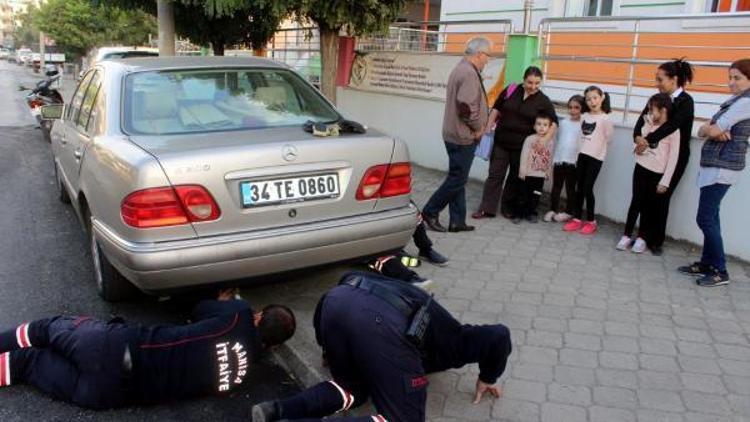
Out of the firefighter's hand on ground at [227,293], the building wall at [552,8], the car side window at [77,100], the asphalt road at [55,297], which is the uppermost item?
the building wall at [552,8]

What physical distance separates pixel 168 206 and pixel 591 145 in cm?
408

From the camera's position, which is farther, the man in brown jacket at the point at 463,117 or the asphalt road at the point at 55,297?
the man in brown jacket at the point at 463,117

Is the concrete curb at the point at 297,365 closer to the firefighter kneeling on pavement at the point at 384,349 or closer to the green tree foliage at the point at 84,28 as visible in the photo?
the firefighter kneeling on pavement at the point at 384,349

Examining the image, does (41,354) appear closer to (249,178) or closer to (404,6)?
(249,178)

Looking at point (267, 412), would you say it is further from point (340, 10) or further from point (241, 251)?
point (340, 10)

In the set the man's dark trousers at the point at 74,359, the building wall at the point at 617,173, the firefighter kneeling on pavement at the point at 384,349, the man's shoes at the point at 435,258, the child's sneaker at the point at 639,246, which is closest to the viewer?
the firefighter kneeling on pavement at the point at 384,349

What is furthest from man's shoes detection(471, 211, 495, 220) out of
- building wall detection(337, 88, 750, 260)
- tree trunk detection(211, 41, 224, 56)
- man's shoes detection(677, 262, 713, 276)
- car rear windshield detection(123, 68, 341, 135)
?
tree trunk detection(211, 41, 224, 56)

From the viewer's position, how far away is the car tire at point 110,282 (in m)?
4.00

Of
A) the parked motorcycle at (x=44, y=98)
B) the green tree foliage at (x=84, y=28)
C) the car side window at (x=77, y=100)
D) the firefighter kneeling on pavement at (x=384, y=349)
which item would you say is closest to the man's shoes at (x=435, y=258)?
the firefighter kneeling on pavement at (x=384, y=349)

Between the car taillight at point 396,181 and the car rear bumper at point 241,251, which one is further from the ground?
the car taillight at point 396,181

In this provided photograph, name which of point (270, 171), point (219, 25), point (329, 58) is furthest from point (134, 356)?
point (219, 25)

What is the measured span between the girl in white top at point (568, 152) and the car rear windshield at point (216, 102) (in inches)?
107

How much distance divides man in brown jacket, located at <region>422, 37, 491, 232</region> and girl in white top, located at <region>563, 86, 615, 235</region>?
1038 millimetres

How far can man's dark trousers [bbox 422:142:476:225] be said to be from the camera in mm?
5691
